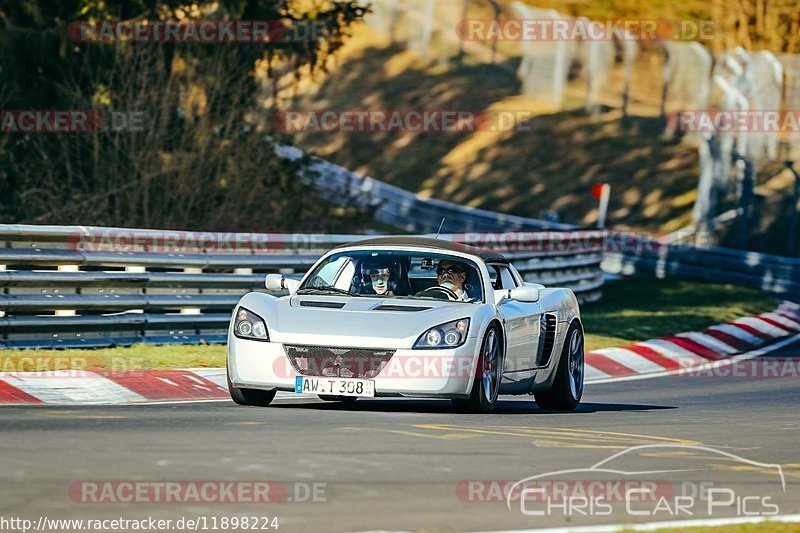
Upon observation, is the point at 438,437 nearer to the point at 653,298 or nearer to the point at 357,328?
the point at 357,328

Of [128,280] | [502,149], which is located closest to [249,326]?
[128,280]

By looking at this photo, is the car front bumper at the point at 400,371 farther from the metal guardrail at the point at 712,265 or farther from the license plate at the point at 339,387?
the metal guardrail at the point at 712,265

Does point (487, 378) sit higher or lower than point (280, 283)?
lower

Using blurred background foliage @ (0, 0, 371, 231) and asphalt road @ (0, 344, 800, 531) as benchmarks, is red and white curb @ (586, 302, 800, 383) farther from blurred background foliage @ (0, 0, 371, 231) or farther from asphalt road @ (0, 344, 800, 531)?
blurred background foliage @ (0, 0, 371, 231)

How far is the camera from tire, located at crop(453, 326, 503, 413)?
1097 centimetres

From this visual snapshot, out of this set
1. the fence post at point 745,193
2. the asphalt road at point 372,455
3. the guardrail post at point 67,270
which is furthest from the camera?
the fence post at point 745,193

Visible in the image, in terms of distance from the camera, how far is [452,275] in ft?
39.3

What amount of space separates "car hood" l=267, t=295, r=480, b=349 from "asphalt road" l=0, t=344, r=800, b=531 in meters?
0.54

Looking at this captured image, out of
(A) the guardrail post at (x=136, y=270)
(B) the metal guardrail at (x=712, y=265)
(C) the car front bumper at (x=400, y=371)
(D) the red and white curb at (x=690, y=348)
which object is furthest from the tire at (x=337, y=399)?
(B) the metal guardrail at (x=712, y=265)

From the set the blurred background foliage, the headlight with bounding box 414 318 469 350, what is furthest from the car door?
the blurred background foliage

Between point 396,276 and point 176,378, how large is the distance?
2.18 meters

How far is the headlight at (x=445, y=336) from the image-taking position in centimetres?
1066

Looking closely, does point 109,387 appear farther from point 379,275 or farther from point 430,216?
point 430,216

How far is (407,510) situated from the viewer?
686 cm
